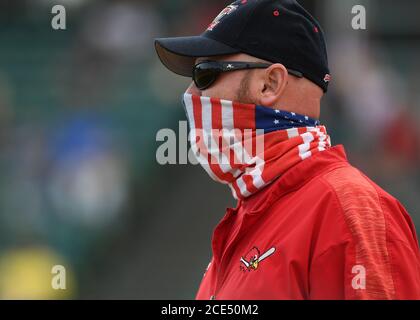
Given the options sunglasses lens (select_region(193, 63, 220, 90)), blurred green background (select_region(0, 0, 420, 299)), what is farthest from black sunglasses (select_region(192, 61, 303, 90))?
blurred green background (select_region(0, 0, 420, 299))

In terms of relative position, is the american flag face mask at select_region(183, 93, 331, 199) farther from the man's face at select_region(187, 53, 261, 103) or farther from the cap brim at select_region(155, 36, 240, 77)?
the cap brim at select_region(155, 36, 240, 77)

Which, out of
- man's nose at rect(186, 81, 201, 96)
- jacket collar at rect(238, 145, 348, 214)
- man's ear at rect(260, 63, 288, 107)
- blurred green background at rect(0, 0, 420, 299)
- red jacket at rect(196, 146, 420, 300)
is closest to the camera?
red jacket at rect(196, 146, 420, 300)

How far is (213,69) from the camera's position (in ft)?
8.94

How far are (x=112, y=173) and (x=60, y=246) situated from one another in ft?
3.20

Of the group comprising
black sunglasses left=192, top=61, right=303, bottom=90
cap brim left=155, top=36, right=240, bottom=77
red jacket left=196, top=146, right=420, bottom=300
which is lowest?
red jacket left=196, top=146, right=420, bottom=300

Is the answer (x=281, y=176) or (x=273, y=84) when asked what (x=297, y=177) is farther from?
(x=273, y=84)

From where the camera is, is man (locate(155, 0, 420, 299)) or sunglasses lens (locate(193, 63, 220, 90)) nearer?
man (locate(155, 0, 420, 299))

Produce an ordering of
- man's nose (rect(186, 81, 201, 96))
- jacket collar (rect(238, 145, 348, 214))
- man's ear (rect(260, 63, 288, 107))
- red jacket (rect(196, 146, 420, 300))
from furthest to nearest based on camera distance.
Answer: man's nose (rect(186, 81, 201, 96))
man's ear (rect(260, 63, 288, 107))
jacket collar (rect(238, 145, 348, 214))
red jacket (rect(196, 146, 420, 300))

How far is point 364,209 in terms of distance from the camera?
226cm

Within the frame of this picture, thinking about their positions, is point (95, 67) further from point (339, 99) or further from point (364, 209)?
point (364, 209)

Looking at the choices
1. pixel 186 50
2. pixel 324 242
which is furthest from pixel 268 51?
pixel 324 242

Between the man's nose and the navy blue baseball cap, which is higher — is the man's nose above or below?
below

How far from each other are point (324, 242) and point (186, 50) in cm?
90

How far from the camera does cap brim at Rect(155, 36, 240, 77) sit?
269cm
